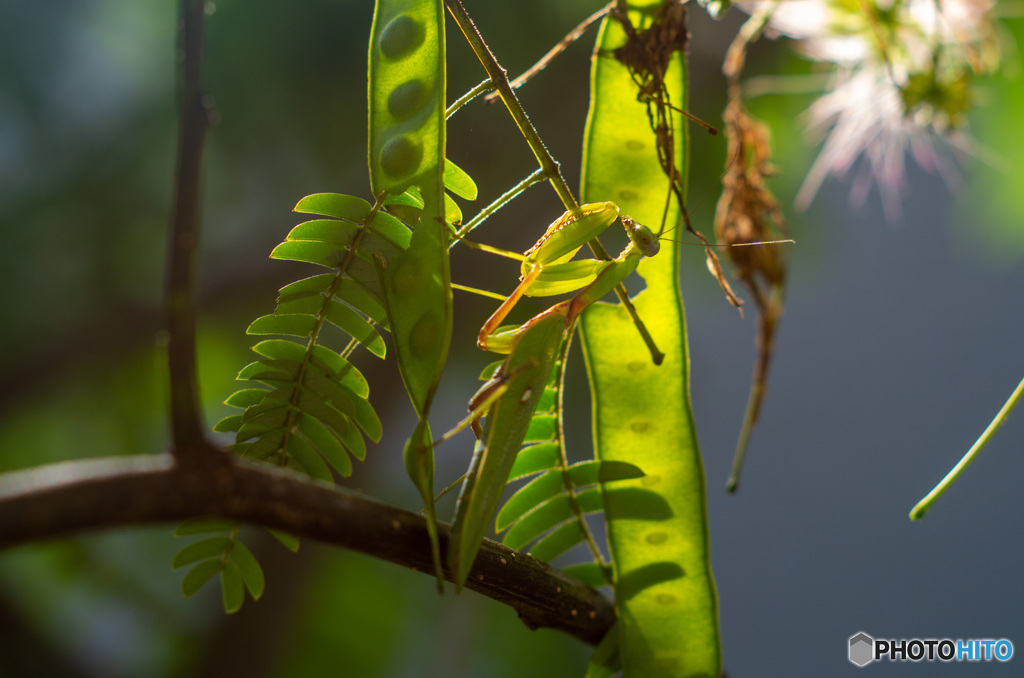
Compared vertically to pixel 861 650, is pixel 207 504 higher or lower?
higher

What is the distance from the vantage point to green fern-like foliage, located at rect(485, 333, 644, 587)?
425mm

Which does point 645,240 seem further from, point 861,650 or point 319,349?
point 861,650

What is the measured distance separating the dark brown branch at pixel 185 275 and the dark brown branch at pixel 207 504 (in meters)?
0.01

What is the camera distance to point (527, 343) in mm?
385

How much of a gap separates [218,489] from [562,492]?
0.86 feet

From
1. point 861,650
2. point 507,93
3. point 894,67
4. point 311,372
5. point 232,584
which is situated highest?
point 894,67

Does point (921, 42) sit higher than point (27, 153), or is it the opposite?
point (27, 153)

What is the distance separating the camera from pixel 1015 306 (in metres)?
2.21

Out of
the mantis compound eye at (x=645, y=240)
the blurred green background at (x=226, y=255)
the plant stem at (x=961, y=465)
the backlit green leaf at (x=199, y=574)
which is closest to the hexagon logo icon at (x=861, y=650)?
the plant stem at (x=961, y=465)

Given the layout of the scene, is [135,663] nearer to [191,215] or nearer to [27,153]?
[27,153]

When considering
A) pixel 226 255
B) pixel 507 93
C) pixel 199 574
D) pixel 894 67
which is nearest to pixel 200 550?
pixel 199 574

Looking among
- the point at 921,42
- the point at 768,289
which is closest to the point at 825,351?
the point at 921,42

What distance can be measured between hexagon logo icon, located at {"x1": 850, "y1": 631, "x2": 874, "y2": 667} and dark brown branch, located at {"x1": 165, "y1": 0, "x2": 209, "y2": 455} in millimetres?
665

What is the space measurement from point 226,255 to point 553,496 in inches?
Result: 53.2
